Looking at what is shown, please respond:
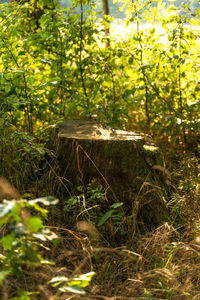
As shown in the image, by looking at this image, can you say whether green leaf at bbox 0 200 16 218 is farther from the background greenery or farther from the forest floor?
the forest floor

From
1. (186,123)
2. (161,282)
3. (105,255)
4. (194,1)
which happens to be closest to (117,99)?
(186,123)

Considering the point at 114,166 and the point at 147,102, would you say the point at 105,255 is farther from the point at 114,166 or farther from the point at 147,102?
the point at 147,102

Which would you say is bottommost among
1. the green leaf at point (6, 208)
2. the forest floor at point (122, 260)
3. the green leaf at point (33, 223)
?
the forest floor at point (122, 260)

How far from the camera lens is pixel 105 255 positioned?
243cm

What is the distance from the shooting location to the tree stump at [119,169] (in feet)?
9.75

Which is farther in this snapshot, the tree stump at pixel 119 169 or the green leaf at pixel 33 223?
the tree stump at pixel 119 169

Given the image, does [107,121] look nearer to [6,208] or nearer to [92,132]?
[92,132]

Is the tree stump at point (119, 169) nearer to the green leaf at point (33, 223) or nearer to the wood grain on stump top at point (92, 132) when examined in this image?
the wood grain on stump top at point (92, 132)

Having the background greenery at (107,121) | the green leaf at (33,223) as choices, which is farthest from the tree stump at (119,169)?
the green leaf at (33,223)

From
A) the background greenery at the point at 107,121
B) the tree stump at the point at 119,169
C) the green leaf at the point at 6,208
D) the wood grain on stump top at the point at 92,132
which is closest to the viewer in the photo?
the green leaf at the point at 6,208

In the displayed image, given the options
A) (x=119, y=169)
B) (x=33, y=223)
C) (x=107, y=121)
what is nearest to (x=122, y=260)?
(x=119, y=169)

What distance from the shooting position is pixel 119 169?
3.06 m

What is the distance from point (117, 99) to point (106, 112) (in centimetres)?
39

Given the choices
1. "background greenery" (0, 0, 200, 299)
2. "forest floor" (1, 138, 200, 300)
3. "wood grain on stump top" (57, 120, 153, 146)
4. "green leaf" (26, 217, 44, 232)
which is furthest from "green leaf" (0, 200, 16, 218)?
"wood grain on stump top" (57, 120, 153, 146)
